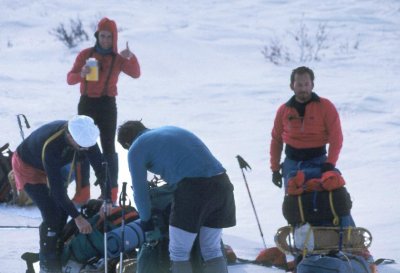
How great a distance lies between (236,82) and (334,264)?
10074 millimetres

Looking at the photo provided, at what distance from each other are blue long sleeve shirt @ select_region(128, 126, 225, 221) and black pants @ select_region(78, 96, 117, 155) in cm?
267

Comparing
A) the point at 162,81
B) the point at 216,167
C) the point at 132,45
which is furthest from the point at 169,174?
the point at 132,45

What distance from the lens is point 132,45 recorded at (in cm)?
1711

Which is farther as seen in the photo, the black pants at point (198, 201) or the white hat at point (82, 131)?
the white hat at point (82, 131)

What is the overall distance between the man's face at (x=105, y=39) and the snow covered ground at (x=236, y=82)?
5.62ft

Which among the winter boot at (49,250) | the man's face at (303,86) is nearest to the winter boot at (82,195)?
the winter boot at (49,250)

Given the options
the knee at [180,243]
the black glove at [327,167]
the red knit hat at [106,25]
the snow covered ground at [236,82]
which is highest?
the red knit hat at [106,25]

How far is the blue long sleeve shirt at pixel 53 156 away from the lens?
213 inches

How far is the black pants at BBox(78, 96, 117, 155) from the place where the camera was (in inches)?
287

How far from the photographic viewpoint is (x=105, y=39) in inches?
286

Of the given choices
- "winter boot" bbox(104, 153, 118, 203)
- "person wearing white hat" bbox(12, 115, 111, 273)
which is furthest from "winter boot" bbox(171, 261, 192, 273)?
"winter boot" bbox(104, 153, 118, 203)

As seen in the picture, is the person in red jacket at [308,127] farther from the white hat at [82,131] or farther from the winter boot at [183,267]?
the white hat at [82,131]

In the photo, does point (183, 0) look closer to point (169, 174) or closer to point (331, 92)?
point (331, 92)

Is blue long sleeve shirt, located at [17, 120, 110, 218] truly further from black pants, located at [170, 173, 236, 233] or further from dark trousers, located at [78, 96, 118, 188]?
dark trousers, located at [78, 96, 118, 188]
